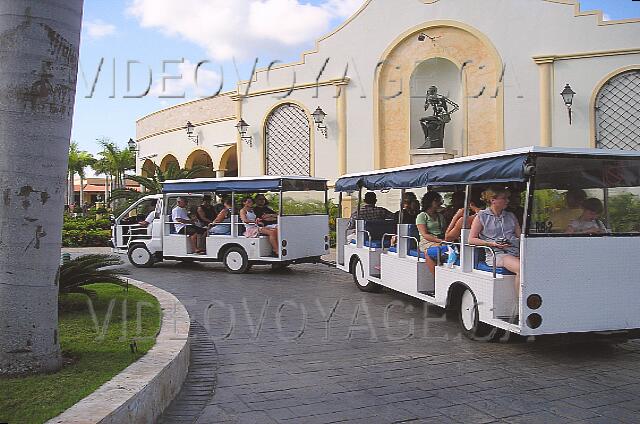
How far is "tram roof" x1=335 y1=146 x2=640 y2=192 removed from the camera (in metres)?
6.41

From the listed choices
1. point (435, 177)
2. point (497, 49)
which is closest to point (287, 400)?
point (435, 177)

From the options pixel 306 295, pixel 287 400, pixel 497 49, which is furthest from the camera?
pixel 497 49

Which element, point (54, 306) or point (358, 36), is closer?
point (54, 306)

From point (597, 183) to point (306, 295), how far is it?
5.73m

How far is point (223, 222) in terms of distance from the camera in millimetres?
14750

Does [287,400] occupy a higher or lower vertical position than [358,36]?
lower

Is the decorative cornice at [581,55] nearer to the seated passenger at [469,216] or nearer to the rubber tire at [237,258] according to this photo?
the rubber tire at [237,258]

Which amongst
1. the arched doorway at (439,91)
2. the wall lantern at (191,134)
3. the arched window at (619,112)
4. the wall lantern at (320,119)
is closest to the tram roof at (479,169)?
the arched window at (619,112)

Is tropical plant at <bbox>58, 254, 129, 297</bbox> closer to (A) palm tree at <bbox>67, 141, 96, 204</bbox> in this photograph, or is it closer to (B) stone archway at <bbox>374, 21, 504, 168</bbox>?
(B) stone archway at <bbox>374, 21, 504, 168</bbox>

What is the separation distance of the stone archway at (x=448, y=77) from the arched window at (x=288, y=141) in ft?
9.39

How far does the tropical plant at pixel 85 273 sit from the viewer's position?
7.64 metres

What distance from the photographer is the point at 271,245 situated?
569 inches

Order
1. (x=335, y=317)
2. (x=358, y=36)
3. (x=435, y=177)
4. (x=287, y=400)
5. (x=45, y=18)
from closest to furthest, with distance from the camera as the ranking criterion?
(x=45, y=18) → (x=287, y=400) → (x=435, y=177) → (x=335, y=317) → (x=358, y=36)

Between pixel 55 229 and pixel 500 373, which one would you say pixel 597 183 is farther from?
pixel 55 229
